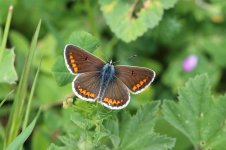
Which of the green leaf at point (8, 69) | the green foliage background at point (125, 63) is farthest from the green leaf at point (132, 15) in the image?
the green leaf at point (8, 69)

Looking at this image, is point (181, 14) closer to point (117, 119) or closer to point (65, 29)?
point (65, 29)

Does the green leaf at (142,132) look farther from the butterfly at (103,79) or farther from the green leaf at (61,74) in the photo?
the green leaf at (61,74)

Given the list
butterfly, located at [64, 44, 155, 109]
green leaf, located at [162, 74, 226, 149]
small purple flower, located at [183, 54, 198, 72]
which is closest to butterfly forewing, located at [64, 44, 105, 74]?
butterfly, located at [64, 44, 155, 109]

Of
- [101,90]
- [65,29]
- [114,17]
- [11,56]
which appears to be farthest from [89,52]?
[65,29]

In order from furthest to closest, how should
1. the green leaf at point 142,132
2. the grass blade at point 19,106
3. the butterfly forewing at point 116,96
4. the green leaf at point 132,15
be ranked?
1. the green leaf at point 132,15
2. the grass blade at point 19,106
3. the green leaf at point 142,132
4. the butterfly forewing at point 116,96

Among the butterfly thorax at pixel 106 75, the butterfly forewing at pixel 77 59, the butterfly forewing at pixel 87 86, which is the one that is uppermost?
the butterfly forewing at pixel 77 59

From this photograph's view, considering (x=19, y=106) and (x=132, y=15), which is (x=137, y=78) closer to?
(x=19, y=106)
